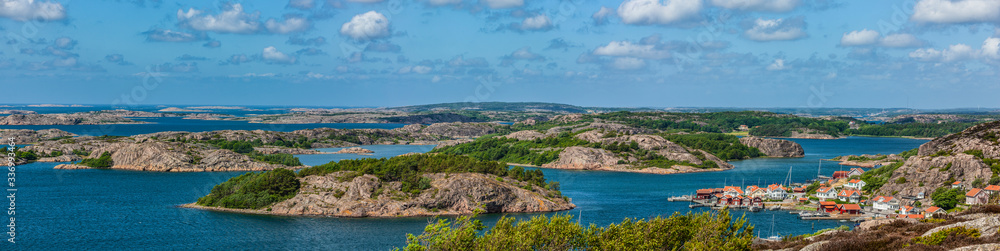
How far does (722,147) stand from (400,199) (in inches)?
3551

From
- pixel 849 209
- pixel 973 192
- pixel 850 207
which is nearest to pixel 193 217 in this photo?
pixel 849 209

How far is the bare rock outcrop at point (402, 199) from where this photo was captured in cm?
6097

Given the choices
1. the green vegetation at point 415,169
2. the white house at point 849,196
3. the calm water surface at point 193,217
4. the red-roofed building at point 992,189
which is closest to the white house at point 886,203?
the white house at point 849,196

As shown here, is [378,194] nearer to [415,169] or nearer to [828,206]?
[415,169]

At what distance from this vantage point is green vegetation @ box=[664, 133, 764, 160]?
135000 millimetres

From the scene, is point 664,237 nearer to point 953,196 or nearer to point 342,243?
point 342,243

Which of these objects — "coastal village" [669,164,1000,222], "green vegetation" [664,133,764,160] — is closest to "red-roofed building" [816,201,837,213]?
"coastal village" [669,164,1000,222]

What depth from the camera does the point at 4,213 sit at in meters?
61.1

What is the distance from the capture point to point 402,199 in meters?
62.4

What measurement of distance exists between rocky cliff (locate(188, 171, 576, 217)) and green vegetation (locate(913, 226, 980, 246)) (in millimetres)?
39100

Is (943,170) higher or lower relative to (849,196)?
higher

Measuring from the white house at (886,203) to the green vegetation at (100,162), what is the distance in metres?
94.0

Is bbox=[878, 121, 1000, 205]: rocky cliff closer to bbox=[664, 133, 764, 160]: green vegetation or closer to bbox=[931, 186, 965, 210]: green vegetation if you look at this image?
bbox=[931, 186, 965, 210]: green vegetation

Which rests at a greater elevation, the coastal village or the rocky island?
the rocky island
